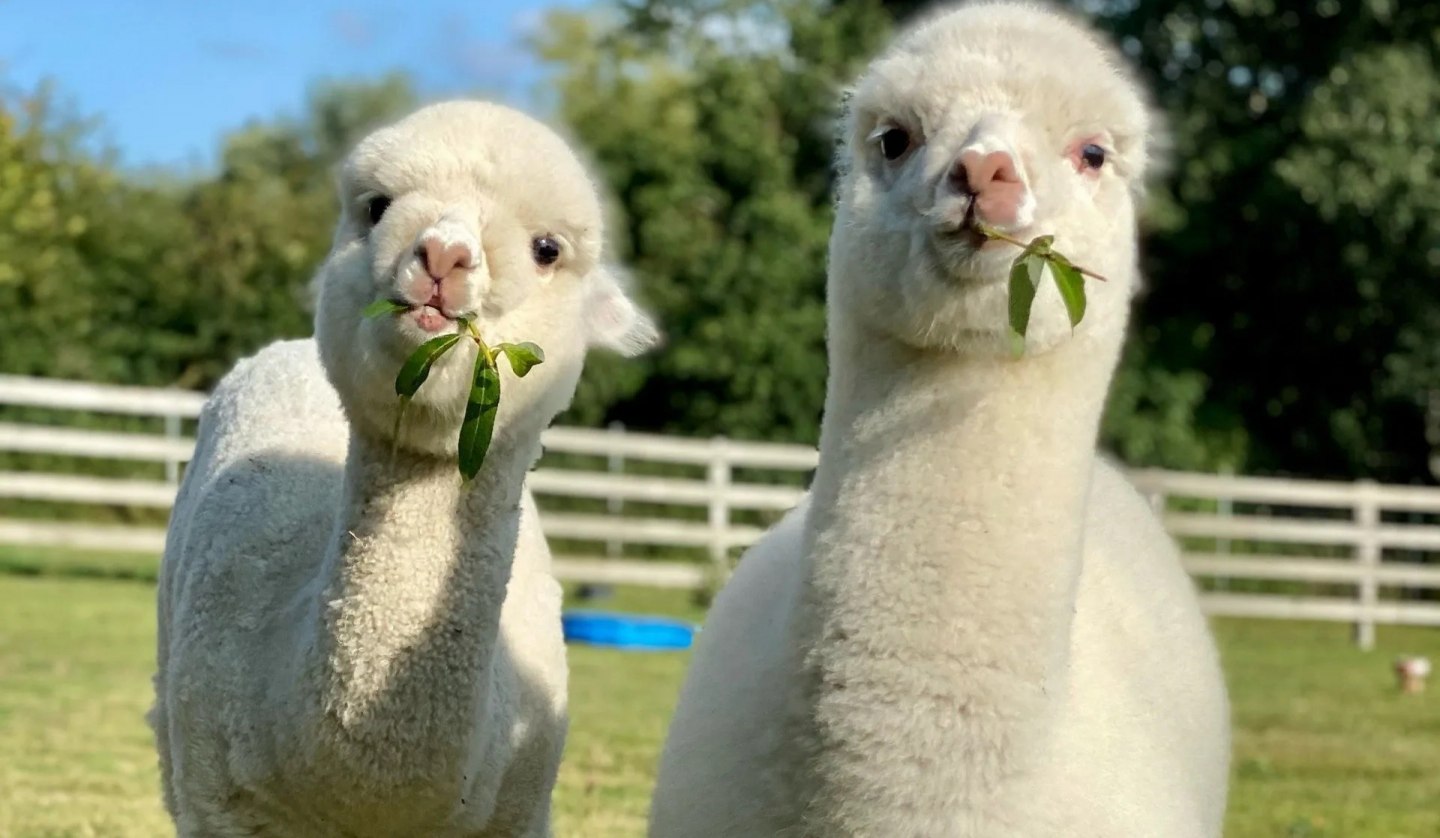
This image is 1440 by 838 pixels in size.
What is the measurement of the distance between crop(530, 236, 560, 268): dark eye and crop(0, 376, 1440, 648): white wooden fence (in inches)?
561

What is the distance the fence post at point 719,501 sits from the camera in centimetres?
1998

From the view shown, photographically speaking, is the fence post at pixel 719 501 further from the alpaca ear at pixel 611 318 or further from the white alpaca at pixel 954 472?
the white alpaca at pixel 954 472

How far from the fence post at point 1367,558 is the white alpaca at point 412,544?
15.9 meters

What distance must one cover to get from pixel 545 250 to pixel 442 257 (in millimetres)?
440

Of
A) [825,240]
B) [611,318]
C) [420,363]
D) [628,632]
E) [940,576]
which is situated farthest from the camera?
[825,240]

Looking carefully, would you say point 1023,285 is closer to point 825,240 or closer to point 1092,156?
point 1092,156

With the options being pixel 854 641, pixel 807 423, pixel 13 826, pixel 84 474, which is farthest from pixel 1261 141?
pixel 854 641

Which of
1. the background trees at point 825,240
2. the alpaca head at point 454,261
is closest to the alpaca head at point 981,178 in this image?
the alpaca head at point 454,261

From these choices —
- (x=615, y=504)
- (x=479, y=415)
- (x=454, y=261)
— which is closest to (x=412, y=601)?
(x=479, y=415)

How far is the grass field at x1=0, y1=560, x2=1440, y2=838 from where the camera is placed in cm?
735

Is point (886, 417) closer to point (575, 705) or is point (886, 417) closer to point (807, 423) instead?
point (575, 705)

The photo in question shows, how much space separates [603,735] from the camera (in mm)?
9680

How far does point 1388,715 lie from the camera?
1252 cm

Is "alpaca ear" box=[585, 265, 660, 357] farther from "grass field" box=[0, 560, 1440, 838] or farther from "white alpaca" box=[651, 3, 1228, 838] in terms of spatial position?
"grass field" box=[0, 560, 1440, 838]
